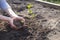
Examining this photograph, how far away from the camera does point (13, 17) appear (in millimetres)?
3012

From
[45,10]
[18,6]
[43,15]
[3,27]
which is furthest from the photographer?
[18,6]

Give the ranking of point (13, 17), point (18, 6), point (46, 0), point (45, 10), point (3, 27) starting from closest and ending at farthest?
point (13, 17) < point (3, 27) < point (45, 10) < point (18, 6) < point (46, 0)

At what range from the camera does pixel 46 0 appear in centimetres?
477

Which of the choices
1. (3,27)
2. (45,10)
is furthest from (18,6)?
(3,27)

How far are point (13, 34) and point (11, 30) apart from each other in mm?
113

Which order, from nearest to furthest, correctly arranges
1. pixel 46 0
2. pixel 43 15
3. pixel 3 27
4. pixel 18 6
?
pixel 3 27 → pixel 43 15 → pixel 18 6 → pixel 46 0

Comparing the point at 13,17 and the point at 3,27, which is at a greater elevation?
the point at 13,17

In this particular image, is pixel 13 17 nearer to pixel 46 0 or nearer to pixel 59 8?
pixel 59 8

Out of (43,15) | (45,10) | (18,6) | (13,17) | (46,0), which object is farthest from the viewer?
(46,0)

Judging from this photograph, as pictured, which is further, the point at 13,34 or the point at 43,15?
the point at 43,15

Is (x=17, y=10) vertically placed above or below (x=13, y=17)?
below

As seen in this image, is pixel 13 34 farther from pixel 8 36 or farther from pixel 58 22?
pixel 58 22

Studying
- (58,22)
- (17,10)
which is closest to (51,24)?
(58,22)

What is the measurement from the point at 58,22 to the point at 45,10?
2.26 ft
